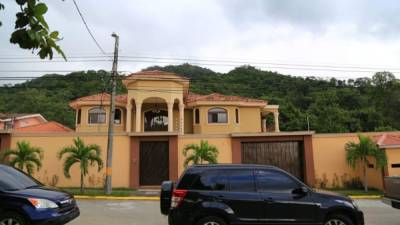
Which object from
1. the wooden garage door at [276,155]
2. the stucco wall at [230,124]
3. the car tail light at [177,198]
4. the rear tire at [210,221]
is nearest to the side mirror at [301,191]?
the rear tire at [210,221]

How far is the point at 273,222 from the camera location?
7.99 metres

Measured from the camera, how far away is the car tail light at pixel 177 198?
26.0ft

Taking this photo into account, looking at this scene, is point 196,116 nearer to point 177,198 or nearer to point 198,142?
point 198,142

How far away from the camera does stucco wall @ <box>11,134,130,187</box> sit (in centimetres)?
2123

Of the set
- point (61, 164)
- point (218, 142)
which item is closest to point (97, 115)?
point (61, 164)

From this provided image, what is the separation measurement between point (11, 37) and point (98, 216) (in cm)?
927

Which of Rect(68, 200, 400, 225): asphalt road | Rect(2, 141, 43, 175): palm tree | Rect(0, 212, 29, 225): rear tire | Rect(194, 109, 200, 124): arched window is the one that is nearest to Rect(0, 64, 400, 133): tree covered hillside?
Rect(194, 109, 200, 124): arched window

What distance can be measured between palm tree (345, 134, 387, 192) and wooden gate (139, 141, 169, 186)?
1025 cm

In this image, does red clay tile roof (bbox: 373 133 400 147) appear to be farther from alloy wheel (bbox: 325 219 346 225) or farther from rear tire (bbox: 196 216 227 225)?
rear tire (bbox: 196 216 227 225)

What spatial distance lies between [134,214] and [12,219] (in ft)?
16.5

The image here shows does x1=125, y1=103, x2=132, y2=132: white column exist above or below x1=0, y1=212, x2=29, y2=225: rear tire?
above

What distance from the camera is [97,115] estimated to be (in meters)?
31.9

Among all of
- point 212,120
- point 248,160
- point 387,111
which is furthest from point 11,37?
point 387,111

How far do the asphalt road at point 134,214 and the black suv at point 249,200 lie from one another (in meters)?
3.14
